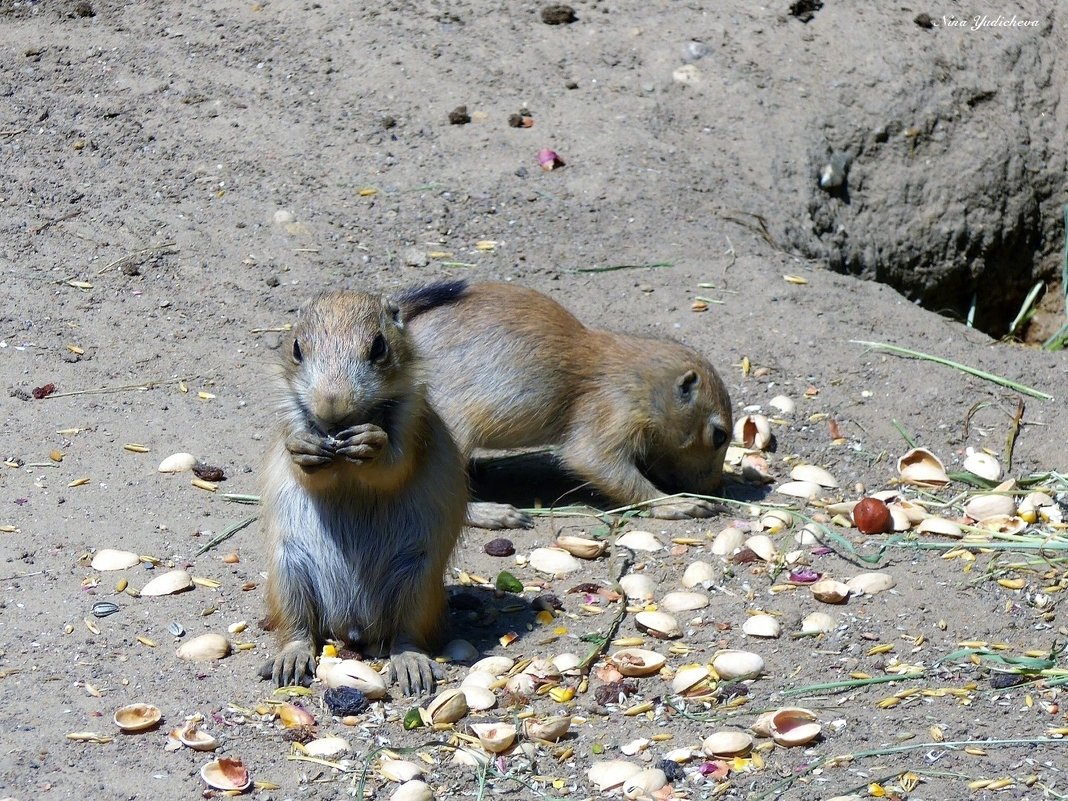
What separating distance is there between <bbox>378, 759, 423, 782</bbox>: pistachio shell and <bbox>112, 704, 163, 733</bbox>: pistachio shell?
2.61ft

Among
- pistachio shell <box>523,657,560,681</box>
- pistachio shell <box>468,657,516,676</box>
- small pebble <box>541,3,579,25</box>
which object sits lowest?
pistachio shell <box>468,657,516,676</box>

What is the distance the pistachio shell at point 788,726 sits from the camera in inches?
169

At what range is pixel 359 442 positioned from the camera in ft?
14.7

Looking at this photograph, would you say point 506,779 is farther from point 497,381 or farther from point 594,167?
point 594,167

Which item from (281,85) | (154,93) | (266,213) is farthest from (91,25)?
(266,213)

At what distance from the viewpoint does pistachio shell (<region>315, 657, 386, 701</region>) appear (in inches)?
182

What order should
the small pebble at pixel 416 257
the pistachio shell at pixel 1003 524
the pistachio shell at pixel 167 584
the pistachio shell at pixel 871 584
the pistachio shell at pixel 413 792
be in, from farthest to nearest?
the small pebble at pixel 416 257 → the pistachio shell at pixel 1003 524 → the pistachio shell at pixel 871 584 → the pistachio shell at pixel 167 584 → the pistachio shell at pixel 413 792

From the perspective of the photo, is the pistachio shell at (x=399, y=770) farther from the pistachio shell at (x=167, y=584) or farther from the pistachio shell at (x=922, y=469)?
the pistachio shell at (x=922, y=469)

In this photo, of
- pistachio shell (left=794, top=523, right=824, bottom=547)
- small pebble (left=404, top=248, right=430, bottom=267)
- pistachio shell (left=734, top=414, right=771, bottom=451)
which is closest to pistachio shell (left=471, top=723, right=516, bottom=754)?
pistachio shell (left=794, top=523, right=824, bottom=547)

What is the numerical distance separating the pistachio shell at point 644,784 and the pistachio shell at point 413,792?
0.62 meters

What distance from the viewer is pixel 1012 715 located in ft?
14.7

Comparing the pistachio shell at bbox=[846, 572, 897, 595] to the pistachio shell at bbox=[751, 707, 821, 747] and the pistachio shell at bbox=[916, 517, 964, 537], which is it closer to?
the pistachio shell at bbox=[916, 517, 964, 537]

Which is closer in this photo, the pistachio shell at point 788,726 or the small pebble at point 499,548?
the pistachio shell at point 788,726

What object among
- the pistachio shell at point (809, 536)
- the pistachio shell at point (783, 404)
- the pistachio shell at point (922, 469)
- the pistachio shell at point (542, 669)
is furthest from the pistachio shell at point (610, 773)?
the pistachio shell at point (783, 404)
